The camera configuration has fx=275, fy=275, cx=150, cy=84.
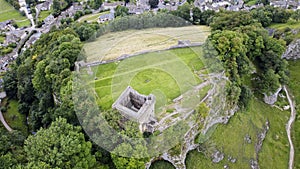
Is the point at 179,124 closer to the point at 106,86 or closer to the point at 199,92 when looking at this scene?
the point at 199,92

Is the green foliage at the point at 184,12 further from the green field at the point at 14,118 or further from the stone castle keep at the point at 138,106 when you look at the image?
the green field at the point at 14,118

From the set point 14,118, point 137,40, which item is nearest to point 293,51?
point 137,40

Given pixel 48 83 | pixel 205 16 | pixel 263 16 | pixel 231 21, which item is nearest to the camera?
pixel 48 83

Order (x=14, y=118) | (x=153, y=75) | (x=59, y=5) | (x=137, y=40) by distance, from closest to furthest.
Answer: (x=153, y=75), (x=14, y=118), (x=137, y=40), (x=59, y=5)

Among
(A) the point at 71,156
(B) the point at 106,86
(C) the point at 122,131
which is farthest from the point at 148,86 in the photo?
(A) the point at 71,156

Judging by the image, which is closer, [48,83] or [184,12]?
[48,83]

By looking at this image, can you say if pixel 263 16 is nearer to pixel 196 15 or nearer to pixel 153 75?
pixel 196 15

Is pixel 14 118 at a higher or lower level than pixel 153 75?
lower
